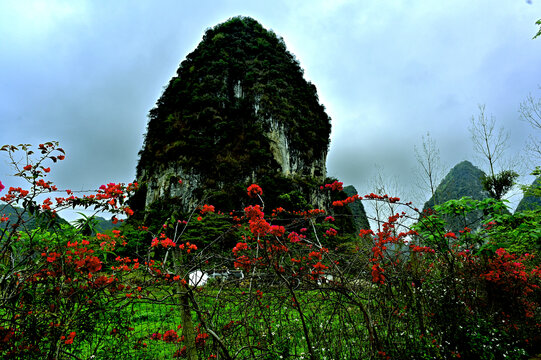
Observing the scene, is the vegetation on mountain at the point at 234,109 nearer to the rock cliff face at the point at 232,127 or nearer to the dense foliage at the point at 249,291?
the rock cliff face at the point at 232,127

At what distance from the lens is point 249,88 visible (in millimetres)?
28688

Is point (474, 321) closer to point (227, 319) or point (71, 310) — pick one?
point (227, 319)

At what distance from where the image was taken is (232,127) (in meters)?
26.1

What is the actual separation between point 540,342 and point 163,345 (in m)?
6.23

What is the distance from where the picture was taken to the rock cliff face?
79.0 feet

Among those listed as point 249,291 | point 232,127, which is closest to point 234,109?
point 232,127

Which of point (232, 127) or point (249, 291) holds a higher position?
point (232, 127)

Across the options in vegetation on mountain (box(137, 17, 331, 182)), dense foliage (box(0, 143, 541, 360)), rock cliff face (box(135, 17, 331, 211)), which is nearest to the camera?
dense foliage (box(0, 143, 541, 360))

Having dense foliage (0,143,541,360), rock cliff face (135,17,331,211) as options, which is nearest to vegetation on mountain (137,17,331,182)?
rock cliff face (135,17,331,211)

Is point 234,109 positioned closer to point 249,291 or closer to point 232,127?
point 232,127

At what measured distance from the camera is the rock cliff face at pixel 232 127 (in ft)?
79.0

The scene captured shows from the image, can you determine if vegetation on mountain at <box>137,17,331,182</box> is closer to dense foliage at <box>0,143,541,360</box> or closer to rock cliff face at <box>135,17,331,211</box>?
rock cliff face at <box>135,17,331,211</box>

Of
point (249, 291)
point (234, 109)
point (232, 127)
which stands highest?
point (234, 109)

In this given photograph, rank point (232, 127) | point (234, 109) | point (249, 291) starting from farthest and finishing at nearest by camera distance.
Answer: point (234, 109) < point (232, 127) < point (249, 291)
